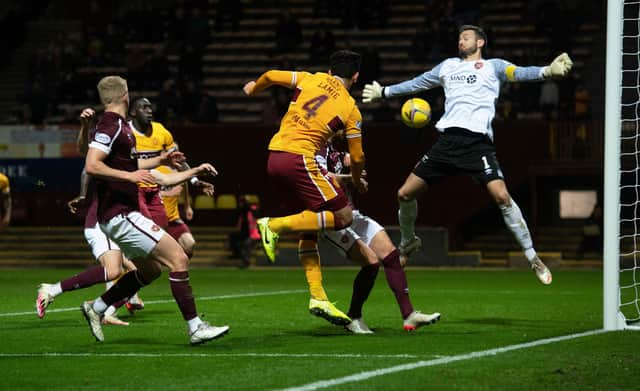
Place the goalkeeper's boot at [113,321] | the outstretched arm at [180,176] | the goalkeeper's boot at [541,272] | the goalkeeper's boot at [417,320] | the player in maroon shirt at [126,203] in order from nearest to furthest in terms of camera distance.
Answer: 1. the outstretched arm at [180,176]
2. the player in maroon shirt at [126,203]
3. the goalkeeper's boot at [417,320]
4. the goalkeeper's boot at [541,272]
5. the goalkeeper's boot at [113,321]

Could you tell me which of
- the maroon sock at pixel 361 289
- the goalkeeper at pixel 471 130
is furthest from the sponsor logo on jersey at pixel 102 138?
the goalkeeper at pixel 471 130

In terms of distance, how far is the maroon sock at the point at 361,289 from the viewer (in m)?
10.6

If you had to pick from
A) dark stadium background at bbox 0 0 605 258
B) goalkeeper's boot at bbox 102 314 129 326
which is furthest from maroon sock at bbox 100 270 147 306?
dark stadium background at bbox 0 0 605 258

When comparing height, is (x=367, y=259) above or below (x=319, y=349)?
above

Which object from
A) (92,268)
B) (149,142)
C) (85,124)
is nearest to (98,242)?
(92,268)

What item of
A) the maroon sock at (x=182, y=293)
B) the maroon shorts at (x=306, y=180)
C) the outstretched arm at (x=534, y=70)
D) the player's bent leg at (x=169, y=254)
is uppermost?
the outstretched arm at (x=534, y=70)

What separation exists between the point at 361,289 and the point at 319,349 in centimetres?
158

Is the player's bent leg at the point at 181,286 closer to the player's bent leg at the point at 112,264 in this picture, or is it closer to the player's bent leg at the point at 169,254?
the player's bent leg at the point at 169,254

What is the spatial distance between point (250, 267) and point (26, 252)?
6197 mm

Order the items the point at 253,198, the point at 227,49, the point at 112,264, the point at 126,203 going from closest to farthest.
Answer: the point at 126,203
the point at 112,264
the point at 253,198
the point at 227,49

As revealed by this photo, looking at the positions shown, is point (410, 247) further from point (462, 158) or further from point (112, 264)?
point (112, 264)

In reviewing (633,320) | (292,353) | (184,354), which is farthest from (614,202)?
(184,354)

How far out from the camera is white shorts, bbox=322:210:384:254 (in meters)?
10.5

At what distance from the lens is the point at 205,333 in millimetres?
9094
